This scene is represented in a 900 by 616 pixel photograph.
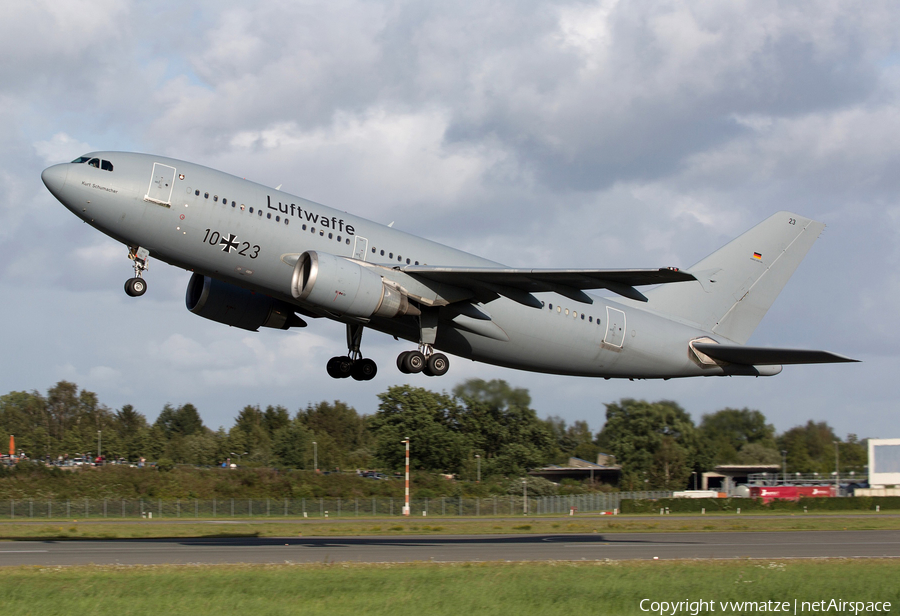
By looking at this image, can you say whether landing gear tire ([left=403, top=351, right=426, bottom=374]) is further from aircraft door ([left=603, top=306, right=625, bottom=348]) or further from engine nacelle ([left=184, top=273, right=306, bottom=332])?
aircraft door ([left=603, top=306, right=625, bottom=348])

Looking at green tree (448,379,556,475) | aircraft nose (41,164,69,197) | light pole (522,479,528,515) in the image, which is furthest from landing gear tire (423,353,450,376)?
green tree (448,379,556,475)

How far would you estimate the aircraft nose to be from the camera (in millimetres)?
27312

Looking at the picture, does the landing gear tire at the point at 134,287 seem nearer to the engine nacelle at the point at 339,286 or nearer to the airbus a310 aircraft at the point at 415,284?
the airbus a310 aircraft at the point at 415,284

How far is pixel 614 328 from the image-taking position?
115 feet

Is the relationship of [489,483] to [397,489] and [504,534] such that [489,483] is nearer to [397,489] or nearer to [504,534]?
[397,489]

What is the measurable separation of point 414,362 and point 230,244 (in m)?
7.53

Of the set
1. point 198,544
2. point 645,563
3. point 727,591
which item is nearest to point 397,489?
point 198,544

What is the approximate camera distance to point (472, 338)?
108 ft

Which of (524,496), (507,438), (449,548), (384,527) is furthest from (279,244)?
(507,438)

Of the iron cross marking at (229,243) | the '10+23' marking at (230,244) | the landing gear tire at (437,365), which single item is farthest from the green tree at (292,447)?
the iron cross marking at (229,243)

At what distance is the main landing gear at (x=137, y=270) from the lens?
93.4 ft

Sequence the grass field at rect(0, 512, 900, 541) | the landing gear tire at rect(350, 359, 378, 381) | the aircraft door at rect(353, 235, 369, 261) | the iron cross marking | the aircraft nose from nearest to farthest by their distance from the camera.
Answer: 1. the aircraft nose
2. the iron cross marking
3. the aircraft door at rect(353, 235, 369, 261)
4. the landing gear tire at rect(350, 359, 378, 381)
5. the grass field at rect(0, 512, 900, 541)

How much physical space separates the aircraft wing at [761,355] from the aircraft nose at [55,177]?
2403cm

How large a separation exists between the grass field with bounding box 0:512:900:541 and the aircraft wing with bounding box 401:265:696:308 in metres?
16.2
